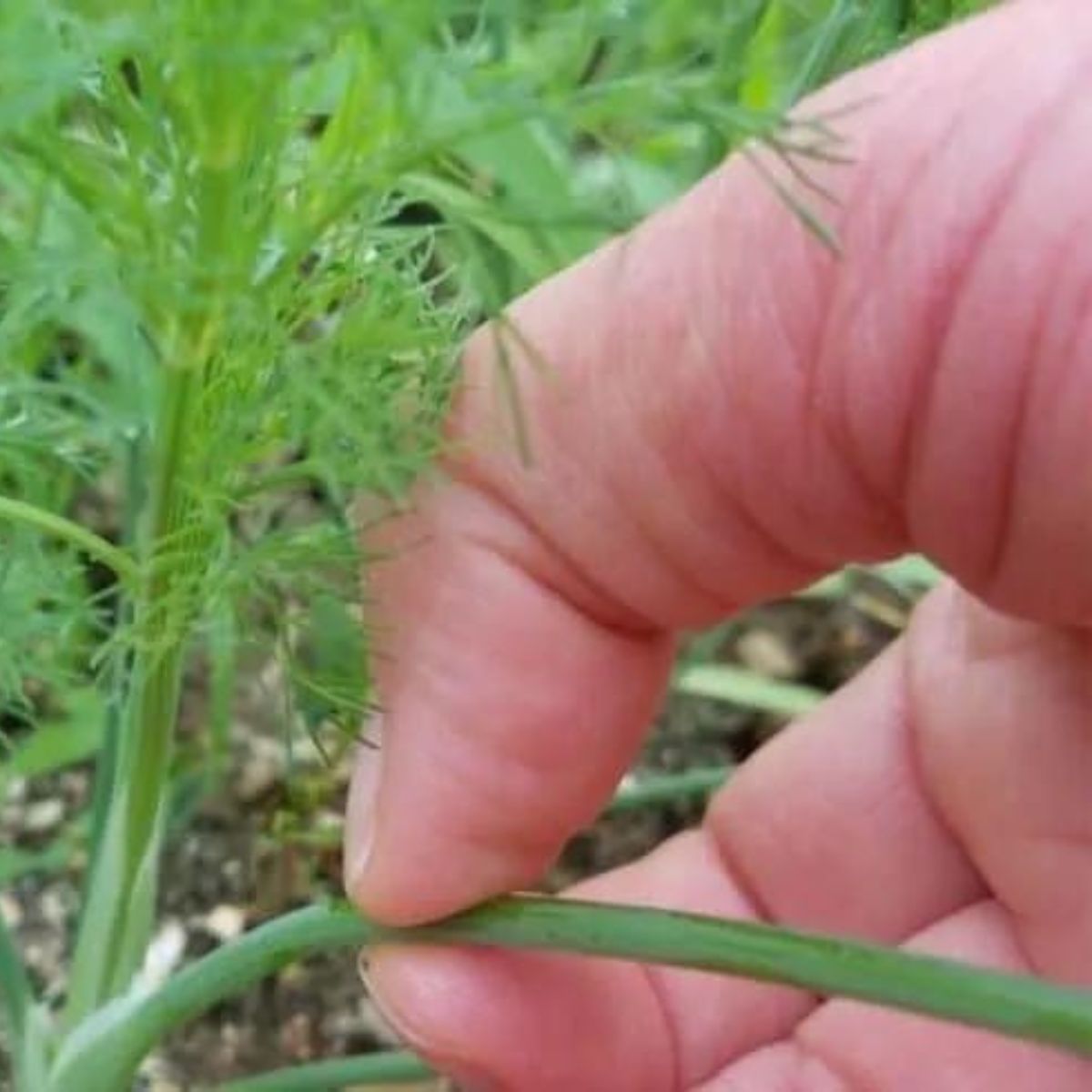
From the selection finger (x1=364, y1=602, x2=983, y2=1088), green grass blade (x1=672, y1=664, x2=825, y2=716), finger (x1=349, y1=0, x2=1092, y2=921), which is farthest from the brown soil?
finger (x1=349, y1=0, x2=1092, y2=921)

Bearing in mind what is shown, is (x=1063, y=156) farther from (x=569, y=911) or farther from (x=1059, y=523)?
(x=569, y=911)

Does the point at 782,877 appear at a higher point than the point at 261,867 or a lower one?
higher

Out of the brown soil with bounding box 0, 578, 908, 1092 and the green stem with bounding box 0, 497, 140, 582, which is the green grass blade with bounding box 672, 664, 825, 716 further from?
the green stem with bounding box 0, 497, 140, 582

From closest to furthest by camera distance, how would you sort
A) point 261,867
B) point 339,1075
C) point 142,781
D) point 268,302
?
point 268,302 → point 142,781 → point 339,1075 → point 261,867

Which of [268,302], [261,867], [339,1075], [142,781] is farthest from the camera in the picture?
[261,867]

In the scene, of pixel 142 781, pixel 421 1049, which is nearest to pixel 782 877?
pixel 421 1049

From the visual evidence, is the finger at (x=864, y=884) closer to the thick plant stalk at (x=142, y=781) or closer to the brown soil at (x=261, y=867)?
the thick plant stalk at (x=142, y=781)

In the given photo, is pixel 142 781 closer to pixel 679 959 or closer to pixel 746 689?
pixel 679 959
